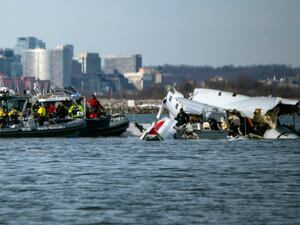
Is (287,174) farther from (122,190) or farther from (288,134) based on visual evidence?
(288,134)

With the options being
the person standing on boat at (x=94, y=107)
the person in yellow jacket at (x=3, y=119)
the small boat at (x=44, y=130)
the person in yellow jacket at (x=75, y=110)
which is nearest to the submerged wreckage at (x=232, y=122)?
the person standing on boat at (x=94, y=107)

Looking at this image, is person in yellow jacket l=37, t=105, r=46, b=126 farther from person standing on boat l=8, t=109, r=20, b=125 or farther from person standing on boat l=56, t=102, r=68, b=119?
person standing on boat l=56, t=102, r=68, b=119

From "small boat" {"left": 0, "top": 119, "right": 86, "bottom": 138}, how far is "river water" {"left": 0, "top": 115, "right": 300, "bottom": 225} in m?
5.36

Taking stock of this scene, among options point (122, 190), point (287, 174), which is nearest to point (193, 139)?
point (287, 174)

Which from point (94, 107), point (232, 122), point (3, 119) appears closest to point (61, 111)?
point (94, 107)

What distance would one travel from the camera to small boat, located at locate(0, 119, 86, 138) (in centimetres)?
5794

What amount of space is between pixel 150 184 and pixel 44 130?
25279 mm

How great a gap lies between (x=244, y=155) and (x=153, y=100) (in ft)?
488

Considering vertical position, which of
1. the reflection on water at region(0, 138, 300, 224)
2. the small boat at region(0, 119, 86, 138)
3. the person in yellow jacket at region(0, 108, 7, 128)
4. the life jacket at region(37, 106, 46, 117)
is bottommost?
the reflection on water at region(0, 138, 300, 224)

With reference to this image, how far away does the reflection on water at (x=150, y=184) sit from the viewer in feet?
87.9

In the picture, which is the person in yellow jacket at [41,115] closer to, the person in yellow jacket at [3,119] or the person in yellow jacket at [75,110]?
the person in yellow jacket at [3,119]

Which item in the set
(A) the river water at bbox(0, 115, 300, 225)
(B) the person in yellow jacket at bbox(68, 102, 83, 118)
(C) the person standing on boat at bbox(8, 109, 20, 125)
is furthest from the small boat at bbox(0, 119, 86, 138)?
(A) the river water at bbox(0, 115, 300, 225)

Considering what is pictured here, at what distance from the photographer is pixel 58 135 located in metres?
58.7

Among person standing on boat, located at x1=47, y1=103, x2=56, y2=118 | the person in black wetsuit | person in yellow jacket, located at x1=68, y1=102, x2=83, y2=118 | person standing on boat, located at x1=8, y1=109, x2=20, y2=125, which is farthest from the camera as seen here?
person in yellow jacket, located at x1=68, y1=102, x2=83, y2=118
